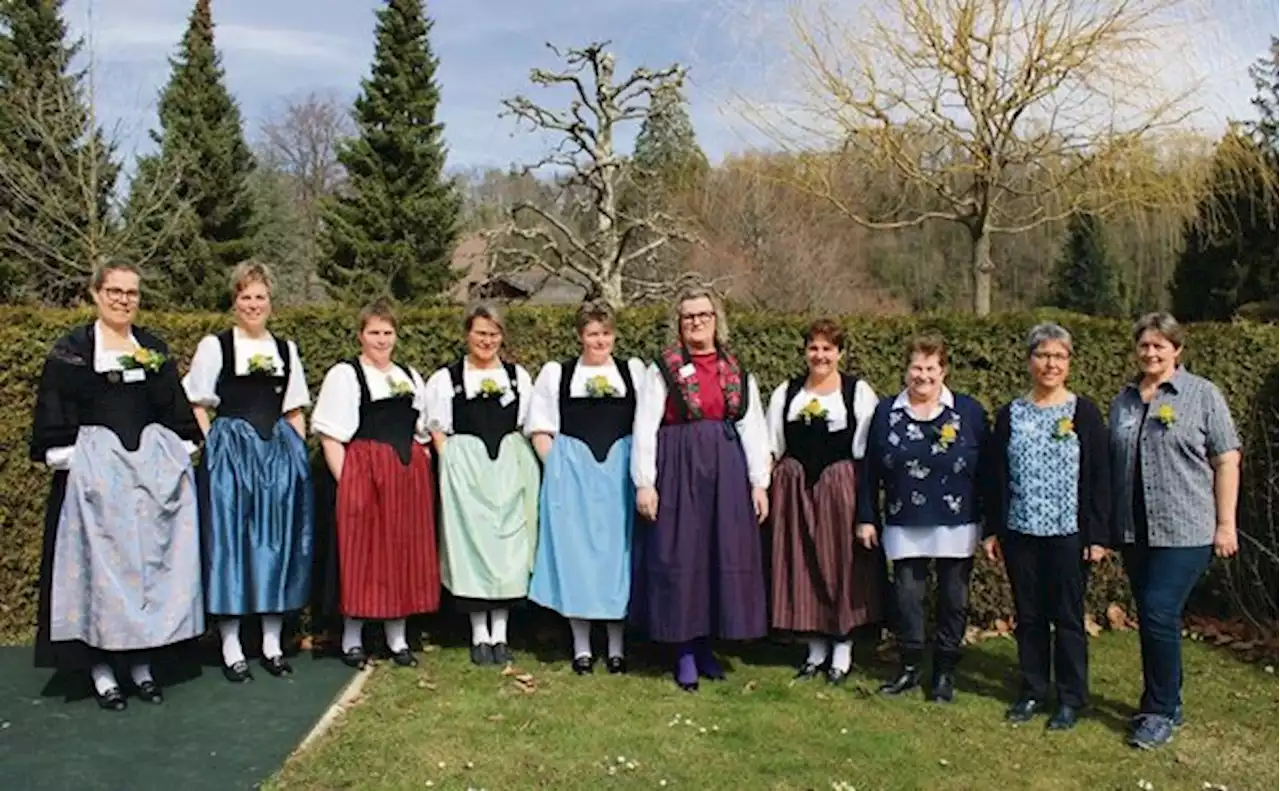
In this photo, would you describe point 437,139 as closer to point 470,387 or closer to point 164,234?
point 164,234

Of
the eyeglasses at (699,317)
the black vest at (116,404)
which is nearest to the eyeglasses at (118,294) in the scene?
the black vest at (116,404)

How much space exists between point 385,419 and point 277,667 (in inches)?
49.3

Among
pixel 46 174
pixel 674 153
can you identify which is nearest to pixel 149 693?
pixel 46 174

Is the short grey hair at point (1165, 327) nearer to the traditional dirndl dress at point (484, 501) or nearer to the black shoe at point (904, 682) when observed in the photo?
the black shoe at point (904, 682)

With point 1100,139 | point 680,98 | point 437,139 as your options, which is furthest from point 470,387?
point 437,139

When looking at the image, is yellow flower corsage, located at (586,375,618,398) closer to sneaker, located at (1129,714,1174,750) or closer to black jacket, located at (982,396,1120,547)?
black jacket, located at (982,396,1120,547)

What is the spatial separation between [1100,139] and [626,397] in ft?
34.4

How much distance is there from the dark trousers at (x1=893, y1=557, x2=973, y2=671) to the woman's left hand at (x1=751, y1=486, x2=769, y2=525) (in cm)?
62

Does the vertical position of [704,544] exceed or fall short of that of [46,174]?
it falls short

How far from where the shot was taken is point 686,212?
27.9 meters

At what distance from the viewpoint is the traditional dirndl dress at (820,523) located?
4539mm

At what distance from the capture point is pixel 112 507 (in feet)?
13.5

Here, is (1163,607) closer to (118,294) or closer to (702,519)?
(702,519)

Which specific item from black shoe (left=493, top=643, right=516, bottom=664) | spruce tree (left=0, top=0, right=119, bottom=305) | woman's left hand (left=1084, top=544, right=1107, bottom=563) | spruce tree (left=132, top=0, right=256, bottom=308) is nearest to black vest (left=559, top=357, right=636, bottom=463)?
black shoe (left=493, top=643, right=516, bottom=664)
